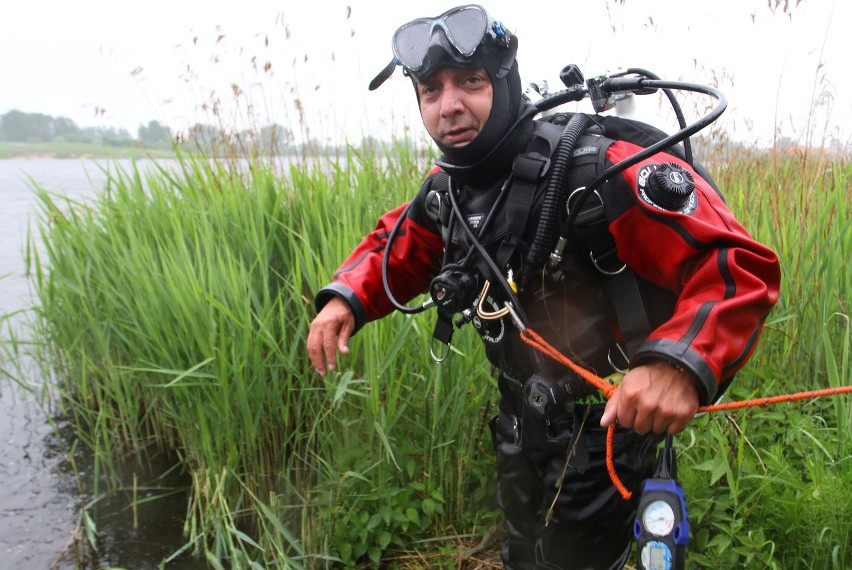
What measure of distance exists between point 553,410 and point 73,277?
297 centimetres

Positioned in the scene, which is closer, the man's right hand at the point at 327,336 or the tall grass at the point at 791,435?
the tall grass at the point at 791,435

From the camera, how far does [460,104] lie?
1.92m

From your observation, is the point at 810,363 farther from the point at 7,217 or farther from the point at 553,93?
the point at 7,217

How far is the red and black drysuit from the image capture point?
1408mm

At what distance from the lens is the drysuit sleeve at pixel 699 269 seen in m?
1.35

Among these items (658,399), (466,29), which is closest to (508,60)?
(466,29)

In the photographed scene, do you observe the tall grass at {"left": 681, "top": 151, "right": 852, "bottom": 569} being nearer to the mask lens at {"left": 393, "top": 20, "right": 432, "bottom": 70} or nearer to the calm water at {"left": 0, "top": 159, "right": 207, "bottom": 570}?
the mask lens at {"left": 393, "top": 20, "right": 432, "bottom": 70}

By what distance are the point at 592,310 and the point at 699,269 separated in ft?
1.23

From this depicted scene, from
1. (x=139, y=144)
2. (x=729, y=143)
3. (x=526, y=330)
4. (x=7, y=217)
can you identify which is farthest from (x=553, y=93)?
(x=7, y=217)

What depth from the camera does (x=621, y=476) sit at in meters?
1.93

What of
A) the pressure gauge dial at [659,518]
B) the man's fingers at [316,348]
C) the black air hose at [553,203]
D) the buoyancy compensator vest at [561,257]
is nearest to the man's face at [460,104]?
the buoyancy compensator vest at [561,257]

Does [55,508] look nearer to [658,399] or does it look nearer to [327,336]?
[327,336]

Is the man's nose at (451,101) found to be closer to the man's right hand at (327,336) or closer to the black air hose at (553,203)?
the black air hose at (553,203)

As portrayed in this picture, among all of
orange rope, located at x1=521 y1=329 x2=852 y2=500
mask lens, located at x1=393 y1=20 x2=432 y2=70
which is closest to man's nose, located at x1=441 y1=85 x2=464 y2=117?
mask lens, located at x1=393 y1=20 x2=432 y2=70
